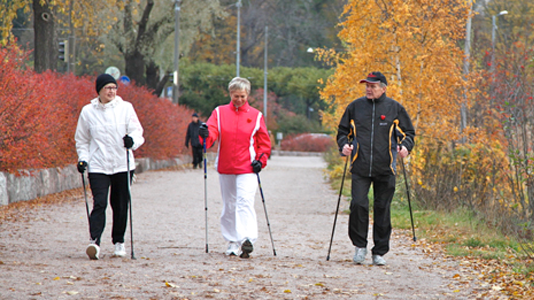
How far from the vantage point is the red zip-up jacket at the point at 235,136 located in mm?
8234

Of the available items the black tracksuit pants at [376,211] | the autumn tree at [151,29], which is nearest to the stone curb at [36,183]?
the black tracksuit pants at [376,211]

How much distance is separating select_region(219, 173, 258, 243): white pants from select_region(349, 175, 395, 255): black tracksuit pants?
103cm

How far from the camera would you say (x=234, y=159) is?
27.0ft

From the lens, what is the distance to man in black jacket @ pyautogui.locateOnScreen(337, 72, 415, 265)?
26.0 feet

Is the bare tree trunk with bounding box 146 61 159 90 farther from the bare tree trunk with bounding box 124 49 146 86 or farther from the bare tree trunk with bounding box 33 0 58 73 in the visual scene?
the bare tree trunk with bounding box 33 0 58 73

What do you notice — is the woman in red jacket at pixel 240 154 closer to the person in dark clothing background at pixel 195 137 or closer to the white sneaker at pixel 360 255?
the white sneaker at pixel 360 255

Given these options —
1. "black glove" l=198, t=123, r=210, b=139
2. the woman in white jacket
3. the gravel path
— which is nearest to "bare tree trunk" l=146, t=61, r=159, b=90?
the gravel path

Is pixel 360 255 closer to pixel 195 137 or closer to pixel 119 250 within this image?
pixel 119 250

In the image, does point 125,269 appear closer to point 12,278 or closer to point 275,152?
point 12,278

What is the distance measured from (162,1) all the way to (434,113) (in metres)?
22.7

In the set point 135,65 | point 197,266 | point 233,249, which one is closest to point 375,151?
point 233,249

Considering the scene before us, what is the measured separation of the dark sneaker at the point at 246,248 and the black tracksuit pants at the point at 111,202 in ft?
4.06

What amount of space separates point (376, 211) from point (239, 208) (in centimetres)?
141

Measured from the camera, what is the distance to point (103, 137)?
8.09 metres
